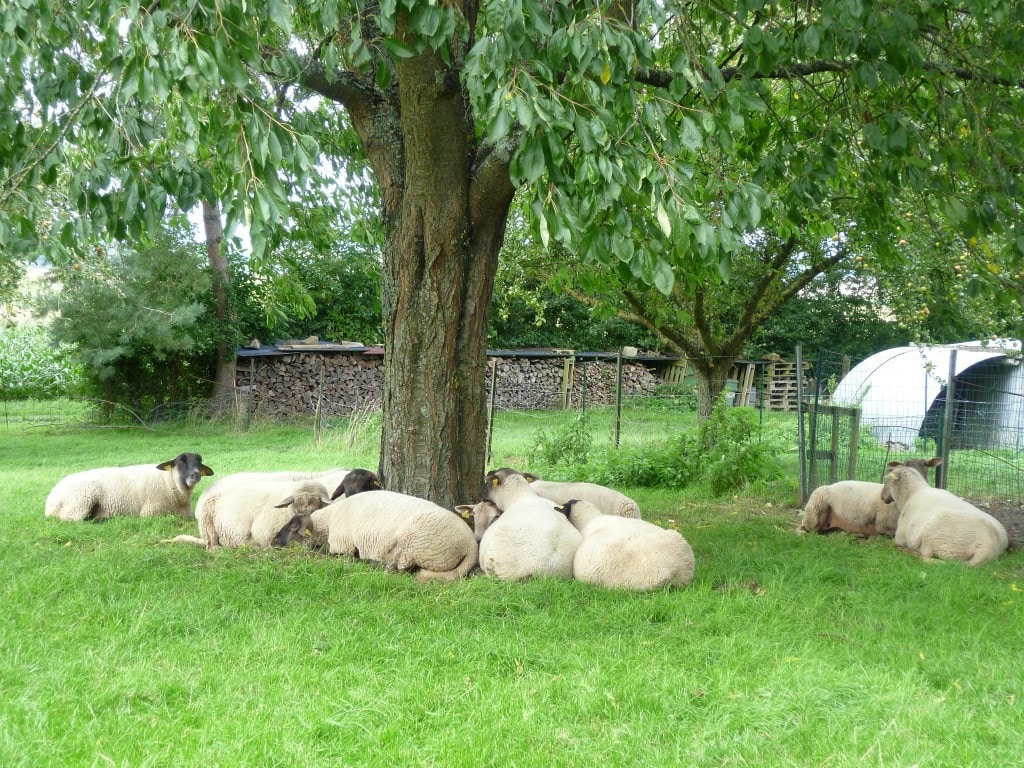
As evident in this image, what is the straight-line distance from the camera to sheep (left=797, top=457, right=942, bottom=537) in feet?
26.8

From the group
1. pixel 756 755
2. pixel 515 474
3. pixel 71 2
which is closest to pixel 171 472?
pixel 515 474

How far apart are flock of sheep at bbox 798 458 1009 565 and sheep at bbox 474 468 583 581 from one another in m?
3.24

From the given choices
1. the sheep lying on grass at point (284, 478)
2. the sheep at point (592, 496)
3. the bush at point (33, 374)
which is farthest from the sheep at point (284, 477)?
the bush at point (33, 374)

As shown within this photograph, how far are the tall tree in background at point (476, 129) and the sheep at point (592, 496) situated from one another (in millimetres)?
828

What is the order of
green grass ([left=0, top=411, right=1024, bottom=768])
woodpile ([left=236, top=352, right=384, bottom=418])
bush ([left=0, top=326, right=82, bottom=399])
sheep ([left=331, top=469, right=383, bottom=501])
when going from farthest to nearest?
1. bush ([left=0, top=326, right=82, bottom=399])
2. woodpile ([left=236, top=352, right=384, bottom=418])
3. sheep ([left=331, top=469, right=383, bottom=501])
4. green grass ([left=0, top=411, right=1024, bottom=768])

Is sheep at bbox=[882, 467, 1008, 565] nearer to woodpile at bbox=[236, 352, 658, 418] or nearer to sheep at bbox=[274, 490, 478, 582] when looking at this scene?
sheep at bbox=[274, 490, 478, 582]

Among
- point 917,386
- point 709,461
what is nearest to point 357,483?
point 709,461

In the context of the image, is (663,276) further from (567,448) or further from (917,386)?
(917,386)

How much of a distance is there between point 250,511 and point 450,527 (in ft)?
7.17

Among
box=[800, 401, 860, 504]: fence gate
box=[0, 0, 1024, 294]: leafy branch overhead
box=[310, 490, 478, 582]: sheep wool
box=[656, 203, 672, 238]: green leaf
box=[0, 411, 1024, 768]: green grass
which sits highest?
box=[0, 0, 1024, 294]: leafy branch overhead

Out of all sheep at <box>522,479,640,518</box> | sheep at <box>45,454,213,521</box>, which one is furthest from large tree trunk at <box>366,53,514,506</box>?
sheep at <box>45,454,213,521</box>

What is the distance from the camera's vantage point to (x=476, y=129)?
8055mm

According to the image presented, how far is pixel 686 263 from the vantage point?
7926 mm

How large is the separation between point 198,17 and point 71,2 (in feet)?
8.03
